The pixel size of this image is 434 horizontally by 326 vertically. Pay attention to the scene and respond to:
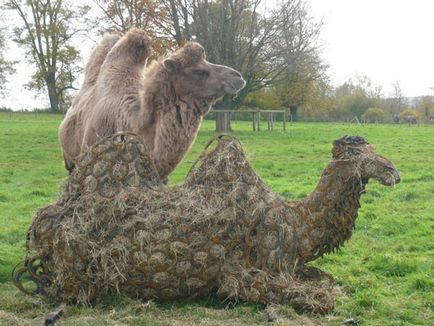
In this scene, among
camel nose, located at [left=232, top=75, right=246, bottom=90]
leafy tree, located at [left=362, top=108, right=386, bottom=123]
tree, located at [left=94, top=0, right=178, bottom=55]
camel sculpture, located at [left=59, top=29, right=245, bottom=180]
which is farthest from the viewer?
leafy tree, located at [left=362, top=108, right=386, bottom=123]

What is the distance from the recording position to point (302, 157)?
1756cm

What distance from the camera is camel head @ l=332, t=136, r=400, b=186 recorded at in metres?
4.45

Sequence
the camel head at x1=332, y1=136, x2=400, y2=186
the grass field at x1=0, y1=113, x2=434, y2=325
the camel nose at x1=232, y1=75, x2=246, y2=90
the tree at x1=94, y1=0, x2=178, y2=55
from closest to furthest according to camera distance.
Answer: the grass field at x1=0, y1=113, x2=434, y2=325
the camel head at x1=332, y1=136, x2=400, y2=186
the camel nose at x1=232, y1=75, x2=246, y2=90
the tree at x1=94, y1=0, x2=178, y2=55

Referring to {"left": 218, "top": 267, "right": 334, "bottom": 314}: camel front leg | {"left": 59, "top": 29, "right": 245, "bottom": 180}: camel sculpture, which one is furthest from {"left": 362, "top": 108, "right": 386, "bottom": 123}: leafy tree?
{"left": 218, "top": 267, "right": 334, "bottom": 314}: camel front leg

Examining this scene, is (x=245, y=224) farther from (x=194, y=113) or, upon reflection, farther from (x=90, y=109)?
(x=90, y=109)

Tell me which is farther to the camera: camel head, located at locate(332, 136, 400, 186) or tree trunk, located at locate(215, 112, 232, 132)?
tree trunk, located at locate(215, 112, 232, 132)

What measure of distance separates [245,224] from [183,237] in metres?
0.47

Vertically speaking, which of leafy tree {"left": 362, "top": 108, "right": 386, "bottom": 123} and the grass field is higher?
leafy tree {"left": 362, "top": 108, "right": 386, "bottom": 123}

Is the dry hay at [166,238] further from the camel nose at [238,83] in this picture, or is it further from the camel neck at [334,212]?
the camel nose at [238,83]

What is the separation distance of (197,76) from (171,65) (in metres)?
0.26

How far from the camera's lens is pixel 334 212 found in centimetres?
464

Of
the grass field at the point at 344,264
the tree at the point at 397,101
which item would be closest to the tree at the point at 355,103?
the tree at the point at 397,101

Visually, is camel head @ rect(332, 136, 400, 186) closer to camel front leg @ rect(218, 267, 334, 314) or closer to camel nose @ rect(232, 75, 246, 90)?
camel front leg @ rect(218, 267, 334, 314)

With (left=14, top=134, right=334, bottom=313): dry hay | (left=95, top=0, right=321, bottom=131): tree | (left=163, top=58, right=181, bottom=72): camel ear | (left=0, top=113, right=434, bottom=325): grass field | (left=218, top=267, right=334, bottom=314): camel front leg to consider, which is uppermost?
(left=95, top=0, right=321, bottom=131): tree
